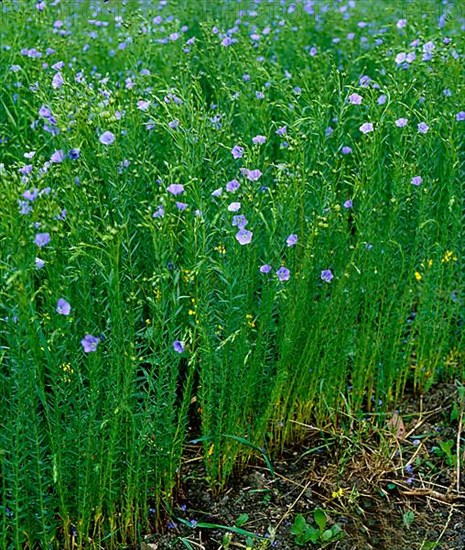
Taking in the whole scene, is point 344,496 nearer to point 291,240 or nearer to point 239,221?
point 291,240

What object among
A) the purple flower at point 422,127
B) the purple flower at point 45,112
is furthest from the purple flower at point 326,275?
the purple flower at point 45,112

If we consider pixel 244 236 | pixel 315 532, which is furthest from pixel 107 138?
pixel 315 532

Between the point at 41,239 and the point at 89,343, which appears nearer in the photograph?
the point at 41,239

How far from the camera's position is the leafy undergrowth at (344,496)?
9.79 feet

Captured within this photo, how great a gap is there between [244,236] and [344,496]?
Result: 1.05m

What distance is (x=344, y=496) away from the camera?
3180mm

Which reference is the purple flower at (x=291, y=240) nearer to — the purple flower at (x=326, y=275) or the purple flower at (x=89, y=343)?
the purple flower at (x=326, y=275)

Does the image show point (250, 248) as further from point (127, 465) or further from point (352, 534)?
point (352, 534)

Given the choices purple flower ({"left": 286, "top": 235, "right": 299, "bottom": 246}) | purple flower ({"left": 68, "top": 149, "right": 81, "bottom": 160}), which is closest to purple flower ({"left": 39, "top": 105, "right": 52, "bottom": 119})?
purple flower ({"left": 68, "top": 149, "right": 81, "bottom": 160})

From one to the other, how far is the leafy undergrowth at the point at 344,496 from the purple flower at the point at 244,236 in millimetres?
915

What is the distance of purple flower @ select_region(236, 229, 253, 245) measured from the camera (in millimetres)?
2908

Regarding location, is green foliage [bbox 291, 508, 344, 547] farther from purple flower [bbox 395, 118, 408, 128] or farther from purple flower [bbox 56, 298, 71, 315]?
purple flower [bbox 395, 118, 408, 128]

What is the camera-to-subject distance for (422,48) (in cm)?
412

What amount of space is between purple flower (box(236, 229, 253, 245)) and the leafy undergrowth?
3.00 ft
